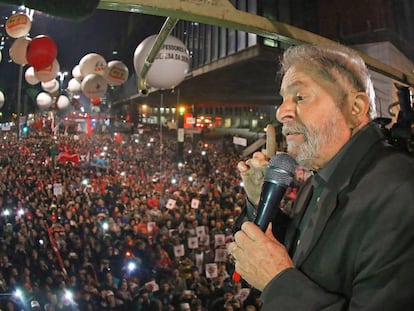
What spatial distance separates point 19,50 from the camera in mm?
7641

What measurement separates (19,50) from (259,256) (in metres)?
8.26

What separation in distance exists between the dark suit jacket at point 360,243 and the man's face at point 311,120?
113mm

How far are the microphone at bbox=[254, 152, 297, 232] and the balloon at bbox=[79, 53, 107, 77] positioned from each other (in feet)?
29.7

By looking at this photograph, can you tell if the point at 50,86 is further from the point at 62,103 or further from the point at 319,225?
the point at 319,225

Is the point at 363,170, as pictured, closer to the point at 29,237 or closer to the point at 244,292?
the point at 244,292

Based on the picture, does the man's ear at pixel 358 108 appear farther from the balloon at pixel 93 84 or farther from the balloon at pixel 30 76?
the balloon at pixel 30 76

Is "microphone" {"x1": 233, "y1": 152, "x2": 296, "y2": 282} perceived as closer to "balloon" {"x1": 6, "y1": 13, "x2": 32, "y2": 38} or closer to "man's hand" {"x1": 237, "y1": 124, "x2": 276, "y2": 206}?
"man's hand" {"x1": 237, "y1": 124, "x2": 276, "y2": 206}

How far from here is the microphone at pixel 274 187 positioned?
134cm

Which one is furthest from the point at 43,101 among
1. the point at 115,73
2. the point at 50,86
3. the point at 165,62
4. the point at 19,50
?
the point at 165,62

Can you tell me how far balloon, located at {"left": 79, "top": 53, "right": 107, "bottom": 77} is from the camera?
373 inches

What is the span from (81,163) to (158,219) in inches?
129

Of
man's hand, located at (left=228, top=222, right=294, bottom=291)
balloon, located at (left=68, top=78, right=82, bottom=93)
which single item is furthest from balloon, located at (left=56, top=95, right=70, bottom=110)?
man's hand, located at (left=228, top=222, right=294, bottom=291)

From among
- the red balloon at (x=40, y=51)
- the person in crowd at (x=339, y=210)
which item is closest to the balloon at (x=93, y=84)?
the red balloon at (x=40, y=51)

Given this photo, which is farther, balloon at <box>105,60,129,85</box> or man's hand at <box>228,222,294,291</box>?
balloon at <box>105,60,129,85</box>
